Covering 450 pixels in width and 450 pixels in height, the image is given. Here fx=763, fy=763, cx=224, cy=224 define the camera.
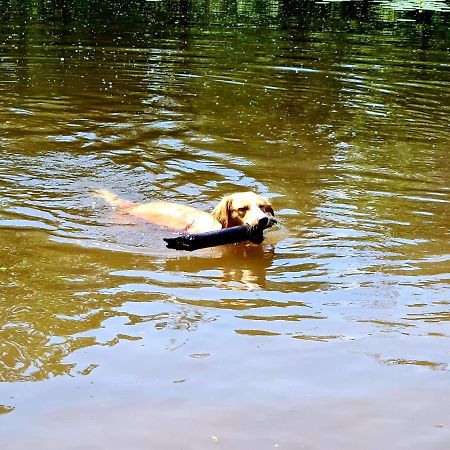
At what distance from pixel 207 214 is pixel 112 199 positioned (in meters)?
1.61

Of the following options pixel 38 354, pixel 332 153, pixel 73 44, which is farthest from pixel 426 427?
pixel 73 44

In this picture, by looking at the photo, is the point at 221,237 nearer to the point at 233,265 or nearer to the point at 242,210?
the point at 233,265

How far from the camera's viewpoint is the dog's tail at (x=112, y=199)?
358 inches

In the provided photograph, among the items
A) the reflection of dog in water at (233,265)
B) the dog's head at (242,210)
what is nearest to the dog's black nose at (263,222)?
the dog's head at (242,210)

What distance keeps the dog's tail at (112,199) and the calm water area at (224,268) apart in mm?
122

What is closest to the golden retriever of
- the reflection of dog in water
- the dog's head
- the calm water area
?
the dog's head

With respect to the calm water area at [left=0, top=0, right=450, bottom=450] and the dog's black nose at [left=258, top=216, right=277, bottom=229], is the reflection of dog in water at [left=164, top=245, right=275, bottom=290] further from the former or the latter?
the dog's black nose at [left=258, top=216, right=277, bottom=229]

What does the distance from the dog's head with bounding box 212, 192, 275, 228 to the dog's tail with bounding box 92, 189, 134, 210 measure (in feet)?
5.10

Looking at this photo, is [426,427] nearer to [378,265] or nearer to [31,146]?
[378,265]

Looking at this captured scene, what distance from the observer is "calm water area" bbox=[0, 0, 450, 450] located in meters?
4.48

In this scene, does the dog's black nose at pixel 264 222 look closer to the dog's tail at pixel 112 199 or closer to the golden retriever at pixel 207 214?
the golden retriever at pixel 207 214

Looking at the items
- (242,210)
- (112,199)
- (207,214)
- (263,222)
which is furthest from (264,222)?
(112,199)

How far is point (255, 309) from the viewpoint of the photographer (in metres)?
6.18

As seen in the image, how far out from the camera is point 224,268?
739cm
